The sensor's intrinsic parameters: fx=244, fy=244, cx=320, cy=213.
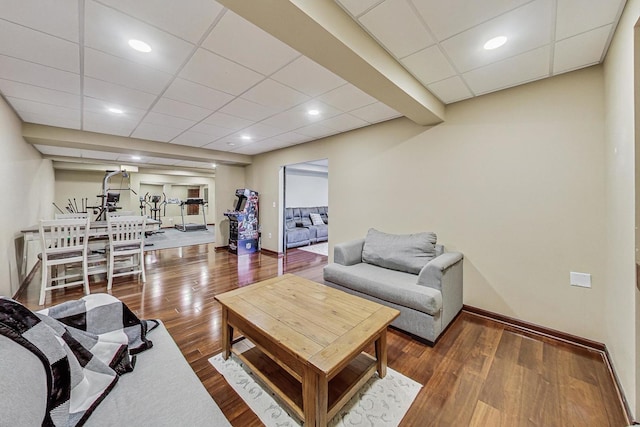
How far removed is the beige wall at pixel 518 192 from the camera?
2.15 m

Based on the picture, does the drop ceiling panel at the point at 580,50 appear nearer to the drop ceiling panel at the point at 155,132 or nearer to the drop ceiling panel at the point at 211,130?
the drop ceiling panel at the point at 211,130

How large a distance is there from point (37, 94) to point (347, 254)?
3.80 metres

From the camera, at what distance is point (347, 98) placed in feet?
9.05

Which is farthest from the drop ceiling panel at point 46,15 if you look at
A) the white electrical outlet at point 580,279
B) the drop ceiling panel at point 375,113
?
the white electrical outlet at point 580,279

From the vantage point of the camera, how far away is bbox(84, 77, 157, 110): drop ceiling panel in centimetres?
239

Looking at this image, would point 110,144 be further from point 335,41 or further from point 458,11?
point 458,11

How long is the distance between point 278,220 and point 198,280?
2.20 m

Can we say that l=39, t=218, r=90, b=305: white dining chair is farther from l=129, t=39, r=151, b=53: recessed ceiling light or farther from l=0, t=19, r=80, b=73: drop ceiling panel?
l=129, t=39, r=151, b=53: recessed ceiling light

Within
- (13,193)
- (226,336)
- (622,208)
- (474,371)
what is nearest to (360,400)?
(474,371)

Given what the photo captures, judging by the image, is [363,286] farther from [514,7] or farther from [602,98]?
[602,98]

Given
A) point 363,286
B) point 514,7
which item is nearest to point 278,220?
point 363,286

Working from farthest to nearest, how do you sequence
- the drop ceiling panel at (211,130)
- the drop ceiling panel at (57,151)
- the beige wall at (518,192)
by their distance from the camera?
the drop ceiling panel at (57,151), the drop ceiling panel at (211,130), the beige wall at (518,192)

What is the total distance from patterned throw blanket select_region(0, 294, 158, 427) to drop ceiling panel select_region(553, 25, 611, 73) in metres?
3.58

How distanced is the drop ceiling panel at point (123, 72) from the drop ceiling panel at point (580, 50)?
3260 millimetres
